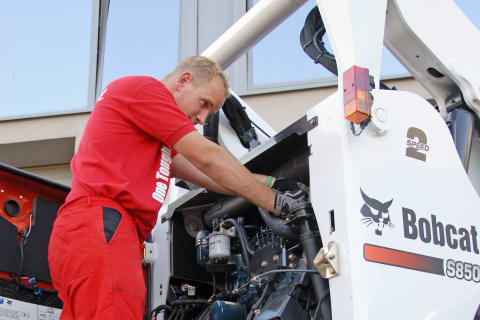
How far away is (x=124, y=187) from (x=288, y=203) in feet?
2.14

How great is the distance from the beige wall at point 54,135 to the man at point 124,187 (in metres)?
5.18

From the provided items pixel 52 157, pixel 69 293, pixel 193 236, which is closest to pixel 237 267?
pixel 193 236

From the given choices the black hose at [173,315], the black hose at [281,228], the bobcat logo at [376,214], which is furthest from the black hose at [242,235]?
the bobcat logo at [376,214]

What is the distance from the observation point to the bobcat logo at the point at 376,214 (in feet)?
7.70

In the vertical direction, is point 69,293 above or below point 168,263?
below

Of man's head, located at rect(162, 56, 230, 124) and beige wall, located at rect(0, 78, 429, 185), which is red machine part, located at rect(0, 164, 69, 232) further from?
beige wall, located at rect(0, 78, 429, 185)

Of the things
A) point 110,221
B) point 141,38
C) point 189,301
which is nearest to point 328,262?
point 110,221

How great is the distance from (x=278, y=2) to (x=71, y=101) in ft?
20.1

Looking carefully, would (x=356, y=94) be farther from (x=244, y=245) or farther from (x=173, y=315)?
(x=173, y=315)

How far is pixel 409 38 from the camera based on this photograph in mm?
3057

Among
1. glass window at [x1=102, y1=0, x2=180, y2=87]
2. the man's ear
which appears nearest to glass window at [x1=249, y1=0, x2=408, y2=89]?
glass window at [x1=102, y1=0, x2=180, y2=87]

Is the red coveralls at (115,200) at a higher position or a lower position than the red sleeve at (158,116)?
lower

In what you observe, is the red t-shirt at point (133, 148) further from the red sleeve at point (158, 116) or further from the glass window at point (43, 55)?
the glass window at point (43, 55)

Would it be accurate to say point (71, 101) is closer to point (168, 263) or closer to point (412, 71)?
point (168, 263)
